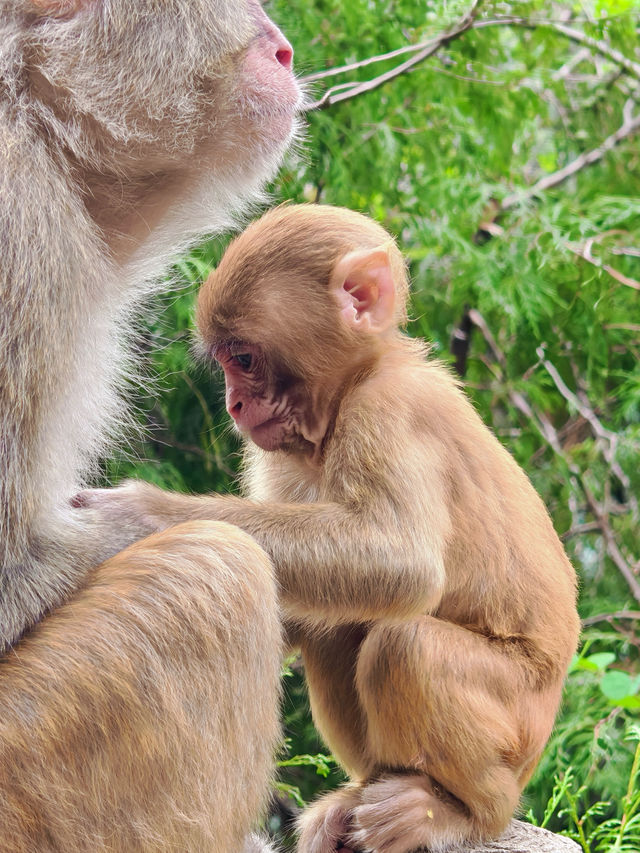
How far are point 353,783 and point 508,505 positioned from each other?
1.07m

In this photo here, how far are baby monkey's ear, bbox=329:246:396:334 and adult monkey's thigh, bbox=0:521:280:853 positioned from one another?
0.98 m

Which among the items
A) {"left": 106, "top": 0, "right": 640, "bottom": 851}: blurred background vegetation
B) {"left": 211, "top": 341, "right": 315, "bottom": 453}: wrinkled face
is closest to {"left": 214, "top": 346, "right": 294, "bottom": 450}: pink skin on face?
{"left": 211, "top": 341, "right": 315, "bottom": 453}: wrinkled face

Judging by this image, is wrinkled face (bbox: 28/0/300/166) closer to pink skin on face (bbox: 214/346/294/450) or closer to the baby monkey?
the baby monkey

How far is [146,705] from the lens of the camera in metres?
2.74

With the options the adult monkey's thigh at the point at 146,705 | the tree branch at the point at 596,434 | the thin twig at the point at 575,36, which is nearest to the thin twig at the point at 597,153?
the thin twig at the point at 575,36

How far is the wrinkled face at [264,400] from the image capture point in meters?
3.54

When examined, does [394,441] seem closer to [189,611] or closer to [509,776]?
[189,611]

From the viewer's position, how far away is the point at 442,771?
3.28m

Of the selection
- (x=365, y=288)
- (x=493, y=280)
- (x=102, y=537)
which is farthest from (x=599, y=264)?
(x=102, y=537)

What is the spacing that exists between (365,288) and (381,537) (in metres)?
0.88

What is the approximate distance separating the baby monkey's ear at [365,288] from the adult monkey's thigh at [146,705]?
978 mm

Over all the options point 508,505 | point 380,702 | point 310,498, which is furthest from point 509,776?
point 310,498

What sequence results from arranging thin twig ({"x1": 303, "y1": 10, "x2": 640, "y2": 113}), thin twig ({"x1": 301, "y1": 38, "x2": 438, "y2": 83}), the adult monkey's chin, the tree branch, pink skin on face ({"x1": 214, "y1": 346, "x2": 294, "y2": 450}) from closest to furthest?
the adult monkey's chin → pink skin on face ({"x1": 214, "y1": 346, "x2": 294, "y2": 450}) → thin twig ({"x1": 301, "y1": 38, "x2": 438, "y2": 83}) → thin twig ({"x1": 303, "y1": 10, "x2": 640, "y2": 113}) → the tree branch

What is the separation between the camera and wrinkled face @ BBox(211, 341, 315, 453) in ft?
11.6
